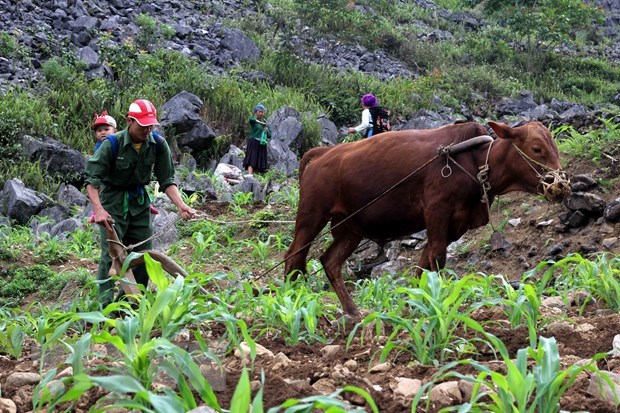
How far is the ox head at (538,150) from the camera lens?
6.79 meters

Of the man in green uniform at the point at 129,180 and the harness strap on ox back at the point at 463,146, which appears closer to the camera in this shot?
the man in green uniform at the point at 129,180

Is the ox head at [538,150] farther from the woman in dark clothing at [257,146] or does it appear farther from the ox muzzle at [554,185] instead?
the woman in dark clothing at [257,146]

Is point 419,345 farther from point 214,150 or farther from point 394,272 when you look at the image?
point 214,150

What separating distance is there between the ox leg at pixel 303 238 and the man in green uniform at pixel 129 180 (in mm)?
1267

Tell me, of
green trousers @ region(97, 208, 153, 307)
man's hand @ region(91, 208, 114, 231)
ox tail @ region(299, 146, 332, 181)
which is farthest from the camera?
ox tail @ region(299, 146, 332, 181)

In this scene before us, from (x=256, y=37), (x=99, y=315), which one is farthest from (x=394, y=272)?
(x=256, y=37)

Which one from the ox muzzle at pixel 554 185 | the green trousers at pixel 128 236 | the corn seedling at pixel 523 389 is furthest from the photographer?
the ox muzzle at pixel 554 185

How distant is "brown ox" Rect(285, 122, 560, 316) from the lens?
273 inches

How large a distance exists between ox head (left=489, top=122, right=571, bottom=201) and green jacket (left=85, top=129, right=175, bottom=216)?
2677 mm

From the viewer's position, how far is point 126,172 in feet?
20.8

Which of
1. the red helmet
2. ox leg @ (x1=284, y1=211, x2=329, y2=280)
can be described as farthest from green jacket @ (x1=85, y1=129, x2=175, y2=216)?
ox leg @ (x1=284, y1=211, x2=329, y2=280)

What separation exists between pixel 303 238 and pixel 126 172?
171cm

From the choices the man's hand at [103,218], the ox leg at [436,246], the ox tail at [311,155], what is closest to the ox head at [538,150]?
the ox leg at [436,246]

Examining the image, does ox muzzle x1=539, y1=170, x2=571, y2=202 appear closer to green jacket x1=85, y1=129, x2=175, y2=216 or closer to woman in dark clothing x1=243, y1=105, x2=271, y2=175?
green jacket x1=85, y1=129, x2=175, y2=216
